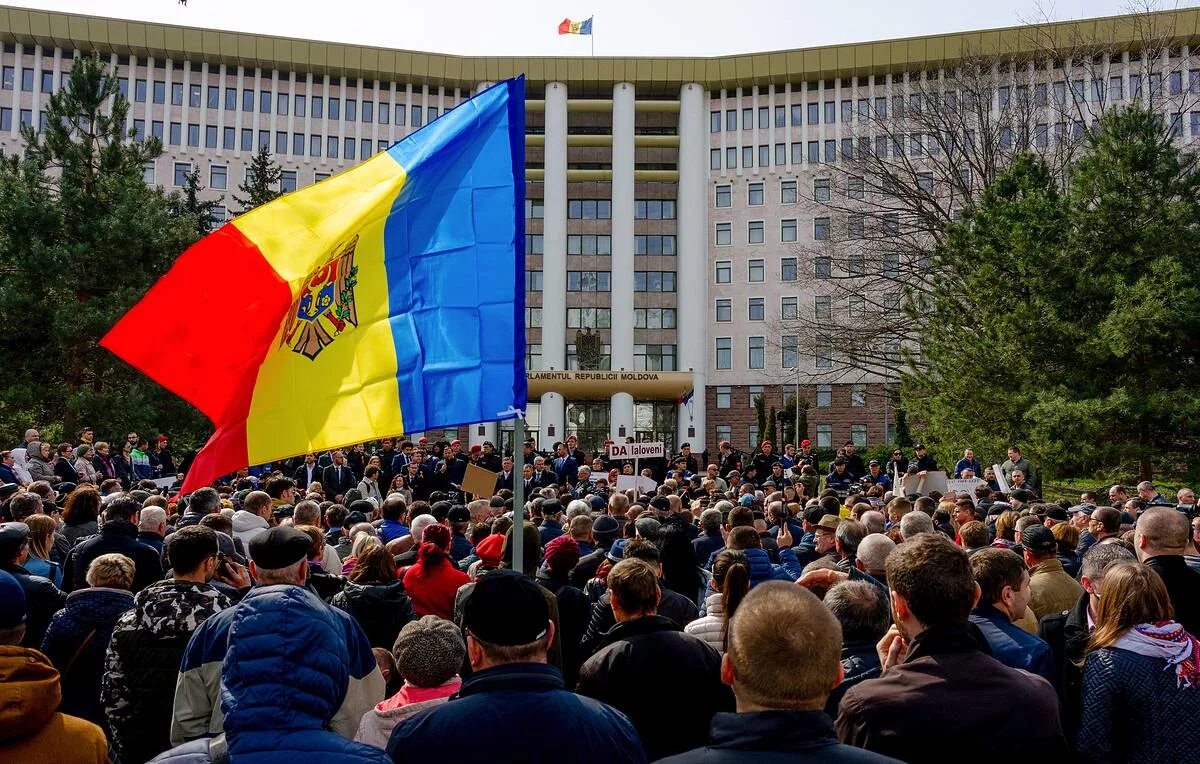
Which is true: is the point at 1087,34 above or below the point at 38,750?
above

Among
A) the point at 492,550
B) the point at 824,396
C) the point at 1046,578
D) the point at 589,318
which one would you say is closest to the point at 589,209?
the point at 589,318

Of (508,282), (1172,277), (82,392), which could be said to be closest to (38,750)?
(508,282)

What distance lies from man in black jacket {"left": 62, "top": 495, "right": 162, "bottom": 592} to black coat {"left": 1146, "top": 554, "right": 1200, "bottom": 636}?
6.52 m

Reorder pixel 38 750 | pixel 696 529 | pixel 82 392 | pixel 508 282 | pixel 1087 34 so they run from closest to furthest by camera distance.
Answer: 1. pixel 38 750
2. pixel 508 282
3. pixel 696 529
4. pixel 82 392
5. pixel 1087 34

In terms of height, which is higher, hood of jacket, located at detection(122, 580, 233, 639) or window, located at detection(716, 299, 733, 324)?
window, located at detection(716, 299, 733, 324)

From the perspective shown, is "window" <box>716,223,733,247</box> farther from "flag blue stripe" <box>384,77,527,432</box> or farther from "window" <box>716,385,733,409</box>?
"flag blue stripe" <box>384,77,527,432</box>

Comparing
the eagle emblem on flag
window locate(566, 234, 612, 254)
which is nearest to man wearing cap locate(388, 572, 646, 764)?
the eagle emblem on flag

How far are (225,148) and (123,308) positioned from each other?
128 feet

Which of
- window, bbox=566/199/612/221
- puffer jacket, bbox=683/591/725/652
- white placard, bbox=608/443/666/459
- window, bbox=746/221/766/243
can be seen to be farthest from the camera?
window, bbox=566/199/612/221

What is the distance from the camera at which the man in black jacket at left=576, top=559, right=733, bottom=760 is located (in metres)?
4.21

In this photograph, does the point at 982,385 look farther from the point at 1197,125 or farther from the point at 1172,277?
the point at 1197,125

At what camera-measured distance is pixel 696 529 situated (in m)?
10.2

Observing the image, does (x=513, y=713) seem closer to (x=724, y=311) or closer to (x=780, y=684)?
(x=780, y=684)

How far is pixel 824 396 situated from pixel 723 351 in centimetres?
729
